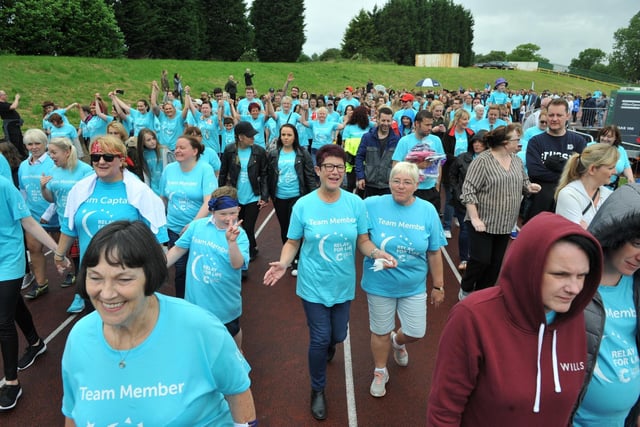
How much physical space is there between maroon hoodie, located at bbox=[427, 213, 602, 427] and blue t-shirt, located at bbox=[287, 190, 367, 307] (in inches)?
67.7

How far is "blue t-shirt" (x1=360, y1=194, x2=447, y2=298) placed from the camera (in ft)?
11.7

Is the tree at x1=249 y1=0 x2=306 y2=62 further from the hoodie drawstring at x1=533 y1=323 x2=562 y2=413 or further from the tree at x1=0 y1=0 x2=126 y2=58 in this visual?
the hoodie drawstring at x1=533 y1=323 x2=562 y2=413

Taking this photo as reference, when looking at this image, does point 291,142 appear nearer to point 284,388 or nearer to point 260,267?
point 260,267

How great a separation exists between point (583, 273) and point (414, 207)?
78.1 inches

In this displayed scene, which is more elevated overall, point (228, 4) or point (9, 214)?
point (228, 4)

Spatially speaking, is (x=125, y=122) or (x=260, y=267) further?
(x=125, y=122)

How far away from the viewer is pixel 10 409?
145 inches

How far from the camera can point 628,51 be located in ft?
302

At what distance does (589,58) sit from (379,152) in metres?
159

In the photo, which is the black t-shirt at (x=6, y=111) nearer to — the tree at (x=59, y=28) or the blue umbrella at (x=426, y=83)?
the tree at (x=59, y=28)

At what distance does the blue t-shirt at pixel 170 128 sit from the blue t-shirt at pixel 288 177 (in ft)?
13.8

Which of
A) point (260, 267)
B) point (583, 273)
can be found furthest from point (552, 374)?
point (260, 267)

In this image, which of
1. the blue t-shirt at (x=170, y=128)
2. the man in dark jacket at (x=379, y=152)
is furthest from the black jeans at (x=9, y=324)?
the blue t-shirt at (x=170, y=128)

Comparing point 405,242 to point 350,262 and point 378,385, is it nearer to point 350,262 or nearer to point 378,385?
point 350,262
